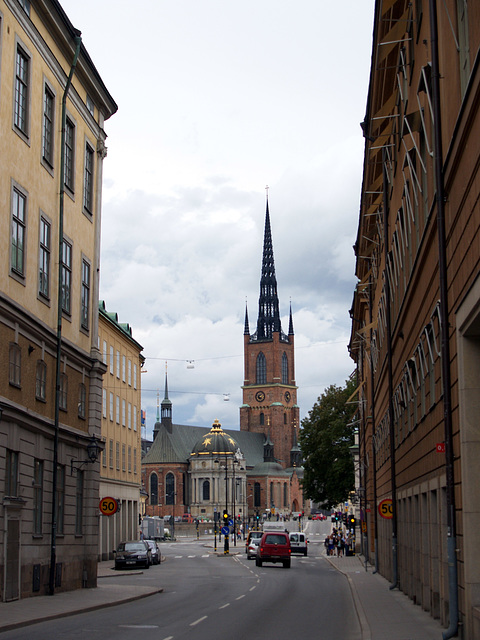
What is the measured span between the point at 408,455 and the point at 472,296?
478 inches

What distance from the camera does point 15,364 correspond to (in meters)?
24.1

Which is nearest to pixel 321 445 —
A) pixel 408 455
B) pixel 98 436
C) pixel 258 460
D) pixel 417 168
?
pixel 98 436

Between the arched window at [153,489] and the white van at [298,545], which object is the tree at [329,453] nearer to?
the white van at [298,545]

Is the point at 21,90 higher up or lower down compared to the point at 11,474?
higher up

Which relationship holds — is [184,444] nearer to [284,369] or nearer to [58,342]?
[284,369]

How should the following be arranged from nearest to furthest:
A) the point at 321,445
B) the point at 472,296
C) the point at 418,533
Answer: the point at 472,296 < the point at 418,533 < the point at 321,445

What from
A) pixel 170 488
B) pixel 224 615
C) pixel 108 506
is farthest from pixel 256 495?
pixel 224 615

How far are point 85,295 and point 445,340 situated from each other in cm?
1981

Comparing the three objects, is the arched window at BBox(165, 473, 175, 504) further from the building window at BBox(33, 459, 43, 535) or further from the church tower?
the building window at BBox(33, 459, 43, 535)

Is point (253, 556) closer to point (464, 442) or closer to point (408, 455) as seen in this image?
point (408, 455)

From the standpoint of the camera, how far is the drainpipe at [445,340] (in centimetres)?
1359

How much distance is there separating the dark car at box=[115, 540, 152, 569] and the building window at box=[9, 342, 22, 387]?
912 inches

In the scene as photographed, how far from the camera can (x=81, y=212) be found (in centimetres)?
3161

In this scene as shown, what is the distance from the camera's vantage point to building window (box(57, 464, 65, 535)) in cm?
2809
